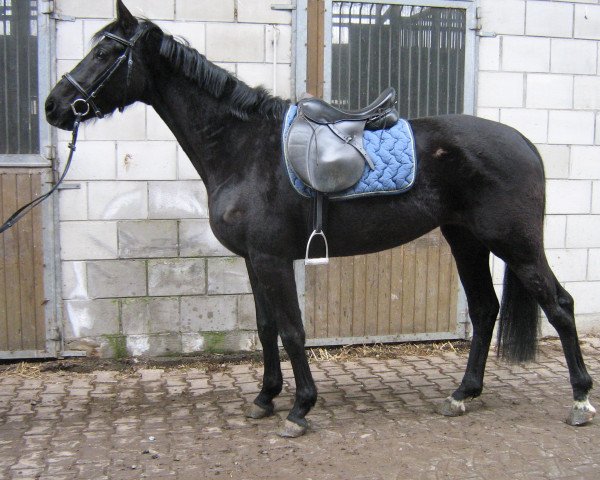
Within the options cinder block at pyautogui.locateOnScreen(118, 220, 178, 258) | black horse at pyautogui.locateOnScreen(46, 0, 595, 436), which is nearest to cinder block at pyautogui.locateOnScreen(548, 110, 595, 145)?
black horse at pyautogui.locateOnScreen(46, 0, 595, 436)

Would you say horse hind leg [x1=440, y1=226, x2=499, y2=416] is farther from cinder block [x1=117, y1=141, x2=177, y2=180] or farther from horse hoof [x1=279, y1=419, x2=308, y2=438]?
cinder block [x1=117, y1=141, x2=177, y2=180]

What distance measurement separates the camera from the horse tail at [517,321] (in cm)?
358

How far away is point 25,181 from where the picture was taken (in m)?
4.45

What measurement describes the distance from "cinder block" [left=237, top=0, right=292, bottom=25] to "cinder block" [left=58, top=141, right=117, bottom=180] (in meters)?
1.32

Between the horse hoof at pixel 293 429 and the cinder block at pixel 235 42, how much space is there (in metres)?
2.63

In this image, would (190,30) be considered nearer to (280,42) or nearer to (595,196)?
(280,42)

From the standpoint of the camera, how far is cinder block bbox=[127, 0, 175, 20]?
175 inches

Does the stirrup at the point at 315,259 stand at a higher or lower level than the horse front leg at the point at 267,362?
higher

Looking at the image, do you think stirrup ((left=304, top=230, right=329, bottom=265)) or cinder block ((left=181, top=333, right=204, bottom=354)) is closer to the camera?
stirrup ((left=304, top=230, right=329, bottom=265))

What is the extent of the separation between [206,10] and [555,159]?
2938 mm

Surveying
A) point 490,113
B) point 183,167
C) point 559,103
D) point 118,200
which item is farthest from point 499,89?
point 118,200

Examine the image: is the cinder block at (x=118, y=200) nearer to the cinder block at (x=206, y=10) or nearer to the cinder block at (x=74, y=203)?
the cinder block at (x=74, y=203)

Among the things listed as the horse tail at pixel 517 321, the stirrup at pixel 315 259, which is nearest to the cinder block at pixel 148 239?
the stirrup at pixel 315 259

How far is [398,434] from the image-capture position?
10.8ft
